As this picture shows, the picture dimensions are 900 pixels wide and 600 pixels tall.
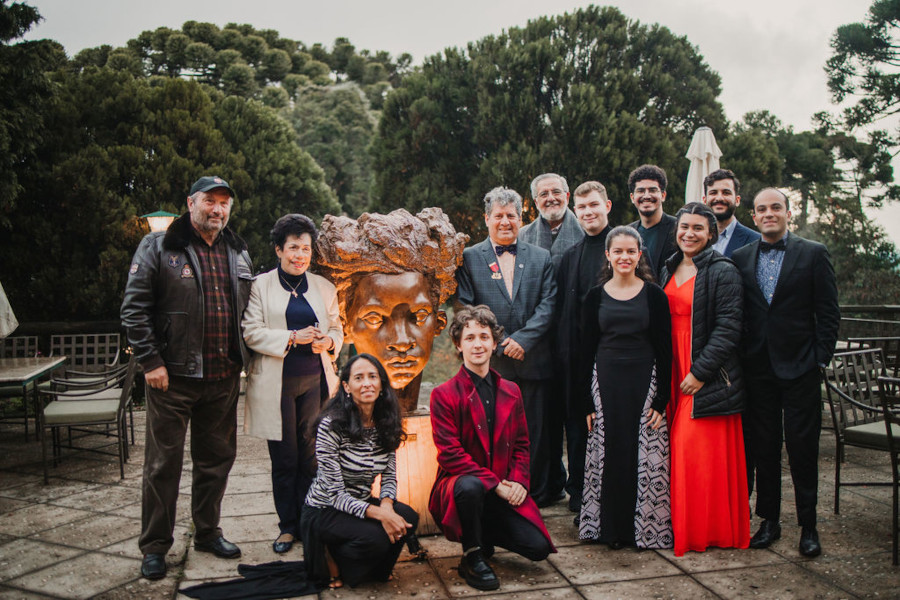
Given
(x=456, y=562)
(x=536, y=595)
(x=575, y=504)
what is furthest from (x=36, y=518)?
(x=575, y=504)

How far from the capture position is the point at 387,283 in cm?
360

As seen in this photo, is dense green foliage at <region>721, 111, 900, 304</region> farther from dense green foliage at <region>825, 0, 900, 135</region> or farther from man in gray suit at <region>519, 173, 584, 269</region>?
man in gray suit at <region>519, 173, 584, 269</region>

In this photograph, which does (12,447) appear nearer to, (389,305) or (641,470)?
(389,305)

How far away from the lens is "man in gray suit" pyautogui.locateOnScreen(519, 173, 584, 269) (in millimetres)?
4387

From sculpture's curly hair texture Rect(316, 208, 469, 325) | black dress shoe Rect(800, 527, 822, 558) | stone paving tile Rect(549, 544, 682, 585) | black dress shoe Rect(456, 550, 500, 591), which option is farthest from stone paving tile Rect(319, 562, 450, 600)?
black dress shoe Rect(800, 527, 822, 558)

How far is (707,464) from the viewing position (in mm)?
3453

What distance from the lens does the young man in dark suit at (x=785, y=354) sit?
11.1ft

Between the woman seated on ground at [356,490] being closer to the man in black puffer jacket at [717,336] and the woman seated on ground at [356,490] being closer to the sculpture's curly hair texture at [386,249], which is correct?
the sculpture's curly hair texture at [386,249]

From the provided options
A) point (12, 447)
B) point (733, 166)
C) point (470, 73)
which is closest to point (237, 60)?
point (470, 73)

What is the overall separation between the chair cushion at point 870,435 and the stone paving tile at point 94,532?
393cm

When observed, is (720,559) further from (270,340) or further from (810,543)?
(270,340)

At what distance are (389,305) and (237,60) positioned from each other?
950 inches

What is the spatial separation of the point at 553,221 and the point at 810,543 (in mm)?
2297

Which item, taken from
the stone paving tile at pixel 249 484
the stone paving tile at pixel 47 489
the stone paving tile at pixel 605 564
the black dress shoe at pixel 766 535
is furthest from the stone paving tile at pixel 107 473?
the black dress shoe at pixel 766 535
